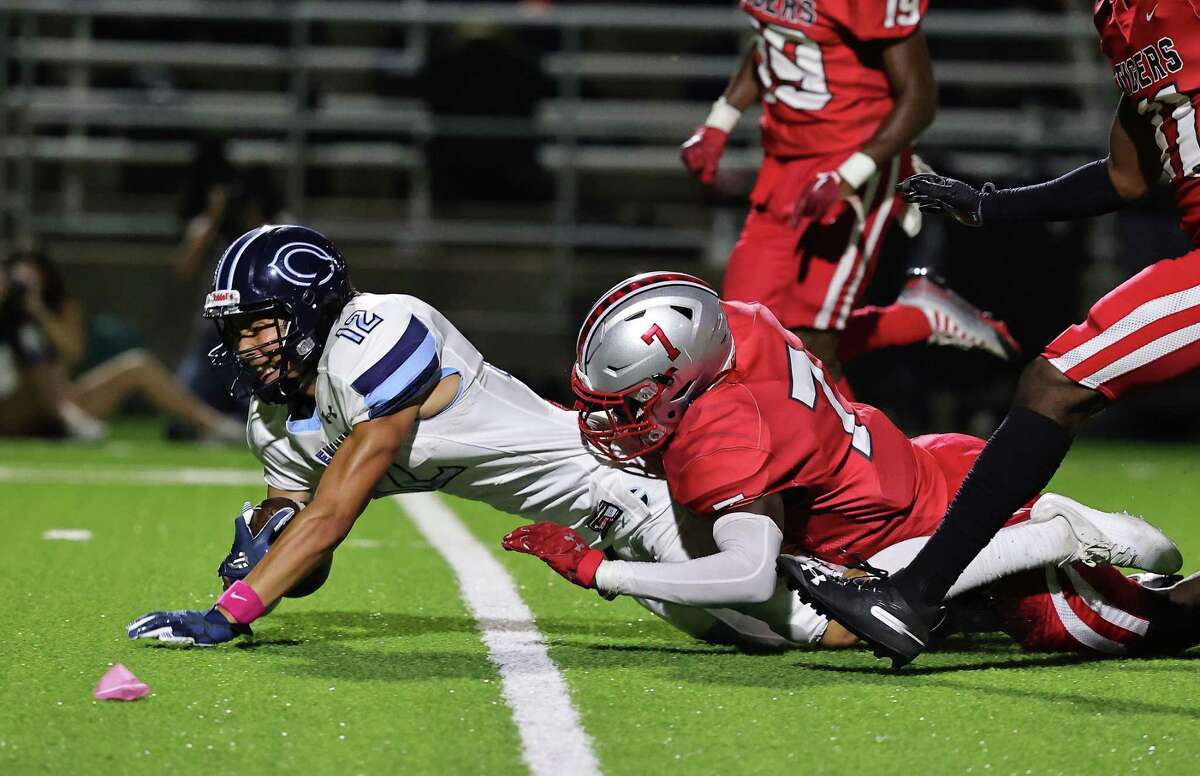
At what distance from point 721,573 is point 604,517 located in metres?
0.59

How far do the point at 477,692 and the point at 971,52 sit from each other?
9476mm

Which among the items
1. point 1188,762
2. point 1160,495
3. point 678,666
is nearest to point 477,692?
point 678,666

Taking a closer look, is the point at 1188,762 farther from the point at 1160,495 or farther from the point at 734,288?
the point at 1160,495

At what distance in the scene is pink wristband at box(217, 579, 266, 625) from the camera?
357 centimetres

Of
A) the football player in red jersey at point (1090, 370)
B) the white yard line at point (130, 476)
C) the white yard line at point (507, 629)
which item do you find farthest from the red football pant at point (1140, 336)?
the white yard line at point (130, 476)

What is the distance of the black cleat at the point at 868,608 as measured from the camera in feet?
11.4

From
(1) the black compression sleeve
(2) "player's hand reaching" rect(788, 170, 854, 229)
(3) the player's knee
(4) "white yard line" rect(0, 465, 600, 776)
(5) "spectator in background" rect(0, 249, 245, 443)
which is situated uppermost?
(1) the black compression sleeve

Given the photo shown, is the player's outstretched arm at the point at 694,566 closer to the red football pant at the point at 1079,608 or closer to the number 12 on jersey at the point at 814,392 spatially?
the number 12 on jersey at the point at 814,392

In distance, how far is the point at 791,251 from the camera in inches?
207

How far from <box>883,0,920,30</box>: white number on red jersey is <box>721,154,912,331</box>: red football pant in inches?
16.7

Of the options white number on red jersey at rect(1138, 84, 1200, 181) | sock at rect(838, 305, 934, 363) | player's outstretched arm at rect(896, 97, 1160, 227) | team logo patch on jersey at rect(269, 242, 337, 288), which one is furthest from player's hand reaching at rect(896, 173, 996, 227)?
sock at rect(838, 305, 934, 363)

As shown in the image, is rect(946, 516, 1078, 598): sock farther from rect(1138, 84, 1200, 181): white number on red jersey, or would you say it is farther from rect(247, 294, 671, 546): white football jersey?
rect(1138, 84, 1200, 181): white number on red jersey

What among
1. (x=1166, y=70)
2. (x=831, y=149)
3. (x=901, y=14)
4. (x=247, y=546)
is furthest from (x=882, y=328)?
(x=247, y=546)

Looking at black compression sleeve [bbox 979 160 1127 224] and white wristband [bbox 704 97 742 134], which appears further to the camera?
white wristband [bbox 704 97 742 134]
